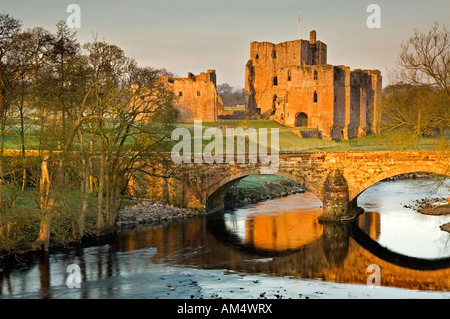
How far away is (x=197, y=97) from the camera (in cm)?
6756

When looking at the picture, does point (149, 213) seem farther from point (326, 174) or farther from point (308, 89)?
point (308, 89)

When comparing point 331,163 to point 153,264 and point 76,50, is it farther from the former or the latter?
point 76,50

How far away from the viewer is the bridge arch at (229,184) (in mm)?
33594

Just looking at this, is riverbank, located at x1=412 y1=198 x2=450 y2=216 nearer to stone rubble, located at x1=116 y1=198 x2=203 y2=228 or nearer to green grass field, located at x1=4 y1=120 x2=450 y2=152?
green grass field, located at x1=4 y1=120 x2=450 y2=152

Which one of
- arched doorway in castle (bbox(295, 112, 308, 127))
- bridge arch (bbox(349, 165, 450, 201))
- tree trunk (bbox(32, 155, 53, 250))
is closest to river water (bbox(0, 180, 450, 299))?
tree trunk (bbox(32, 155, 53, 250))

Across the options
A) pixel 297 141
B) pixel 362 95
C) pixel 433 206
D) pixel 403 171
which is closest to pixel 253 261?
pixel 403 171

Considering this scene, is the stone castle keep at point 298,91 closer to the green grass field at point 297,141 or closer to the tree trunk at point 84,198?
the green grass field at point 297,141

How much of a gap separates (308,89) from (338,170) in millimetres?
32938

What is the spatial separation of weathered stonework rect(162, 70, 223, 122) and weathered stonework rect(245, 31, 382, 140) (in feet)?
22.5

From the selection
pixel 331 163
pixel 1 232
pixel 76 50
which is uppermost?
pixel 76 50

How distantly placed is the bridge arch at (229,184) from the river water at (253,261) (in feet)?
5.28

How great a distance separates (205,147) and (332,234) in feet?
64.1

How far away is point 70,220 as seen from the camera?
2734cm

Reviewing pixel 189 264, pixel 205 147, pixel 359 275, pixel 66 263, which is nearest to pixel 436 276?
pixel 359 275
